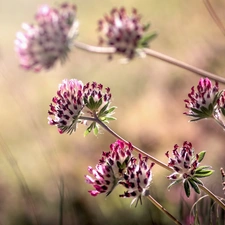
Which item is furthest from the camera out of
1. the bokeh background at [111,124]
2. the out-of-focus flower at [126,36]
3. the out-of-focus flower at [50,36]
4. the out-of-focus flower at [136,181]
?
the bokeh background at [111,124]

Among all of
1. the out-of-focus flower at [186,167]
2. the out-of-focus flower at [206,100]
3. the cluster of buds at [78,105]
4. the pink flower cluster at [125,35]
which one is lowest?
the out-of-focus flower at [186,167]

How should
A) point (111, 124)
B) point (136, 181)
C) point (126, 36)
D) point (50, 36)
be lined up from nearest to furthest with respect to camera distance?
point (136, 181) < point (126, 36) < point (50, 36) < point (111, 124)

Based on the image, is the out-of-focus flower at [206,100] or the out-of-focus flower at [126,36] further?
the out-of-focus flower at [126,36]

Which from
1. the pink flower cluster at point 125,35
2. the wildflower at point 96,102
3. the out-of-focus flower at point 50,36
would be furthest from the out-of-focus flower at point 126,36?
the wildflower at point 96,102

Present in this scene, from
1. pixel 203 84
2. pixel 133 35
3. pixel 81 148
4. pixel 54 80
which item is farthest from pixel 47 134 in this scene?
pixel 203 84

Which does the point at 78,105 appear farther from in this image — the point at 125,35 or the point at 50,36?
the point at 50,36

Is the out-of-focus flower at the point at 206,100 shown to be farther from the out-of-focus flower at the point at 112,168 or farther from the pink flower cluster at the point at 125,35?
the pink flower cluster at the point at 125,35

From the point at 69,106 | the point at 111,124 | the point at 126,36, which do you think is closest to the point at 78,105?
the point at 69,106

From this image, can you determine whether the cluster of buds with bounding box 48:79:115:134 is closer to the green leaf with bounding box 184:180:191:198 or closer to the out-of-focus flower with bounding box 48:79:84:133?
the out-of-focus flower with bounding box 48:79:84:133
